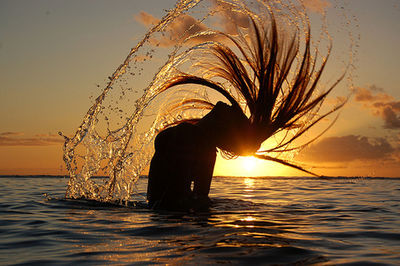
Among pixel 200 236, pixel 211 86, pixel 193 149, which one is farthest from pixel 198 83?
pixel 200 236

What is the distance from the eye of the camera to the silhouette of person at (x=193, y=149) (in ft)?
21.9

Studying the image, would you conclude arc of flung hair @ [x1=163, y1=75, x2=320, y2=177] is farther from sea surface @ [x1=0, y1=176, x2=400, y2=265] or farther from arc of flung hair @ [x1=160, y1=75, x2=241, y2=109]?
sea surface @ [x1=0, y1=176, x2=400, y2=265]

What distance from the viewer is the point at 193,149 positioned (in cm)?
668

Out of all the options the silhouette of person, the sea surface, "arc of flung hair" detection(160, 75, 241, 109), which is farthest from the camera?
"arc of flung hair" detection(160, 75, 241, 109)

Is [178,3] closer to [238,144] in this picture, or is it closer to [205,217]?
[238,144]

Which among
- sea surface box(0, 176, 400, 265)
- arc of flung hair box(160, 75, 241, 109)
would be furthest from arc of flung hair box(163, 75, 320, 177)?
sea surface box(0, 176, 400, 265)

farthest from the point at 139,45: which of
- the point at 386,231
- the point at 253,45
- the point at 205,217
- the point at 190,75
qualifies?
the point at 386,231

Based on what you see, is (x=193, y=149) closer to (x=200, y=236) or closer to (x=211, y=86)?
(x=211, y=86)

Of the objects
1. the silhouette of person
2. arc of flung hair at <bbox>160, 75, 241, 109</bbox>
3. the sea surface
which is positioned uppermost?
arc of flung hair at <bbox>160, 75, 241, 109</bbox>

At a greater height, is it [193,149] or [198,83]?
[198,83]

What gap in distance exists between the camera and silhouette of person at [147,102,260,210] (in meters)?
6.67

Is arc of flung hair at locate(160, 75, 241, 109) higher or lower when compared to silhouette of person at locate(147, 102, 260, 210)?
higher

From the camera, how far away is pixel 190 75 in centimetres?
770

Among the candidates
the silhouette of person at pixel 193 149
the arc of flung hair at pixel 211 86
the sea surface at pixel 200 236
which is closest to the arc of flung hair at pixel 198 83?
the arc of flung hair at pixel 211 86
